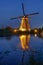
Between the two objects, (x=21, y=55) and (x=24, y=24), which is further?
(x=24, y=24)

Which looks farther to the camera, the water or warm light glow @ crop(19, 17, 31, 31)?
warm light glow @ crop(19, 17, 31, 31)

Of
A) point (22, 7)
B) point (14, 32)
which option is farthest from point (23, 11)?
point (14, 32)

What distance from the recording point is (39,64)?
11336 mm

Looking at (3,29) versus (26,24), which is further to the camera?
(3,29)

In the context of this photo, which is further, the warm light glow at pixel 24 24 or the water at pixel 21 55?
the warm light glow at pixel 24 24

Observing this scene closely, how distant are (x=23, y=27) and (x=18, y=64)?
70.9 m

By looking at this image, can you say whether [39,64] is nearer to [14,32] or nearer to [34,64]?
[34,64]

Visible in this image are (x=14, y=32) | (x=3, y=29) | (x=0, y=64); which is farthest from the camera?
(x=3, y=29)

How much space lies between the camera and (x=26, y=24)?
82.5 metres

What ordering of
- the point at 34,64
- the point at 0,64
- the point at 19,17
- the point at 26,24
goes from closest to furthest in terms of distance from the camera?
1. the point at 34,64
2. the point at 0,64
3. the point at 26,24
4. the point at 19,17

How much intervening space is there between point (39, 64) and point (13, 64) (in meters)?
1.69

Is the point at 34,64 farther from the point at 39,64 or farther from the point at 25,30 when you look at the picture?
the point at 25,30

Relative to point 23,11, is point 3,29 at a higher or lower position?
lower

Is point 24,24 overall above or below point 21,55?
below
